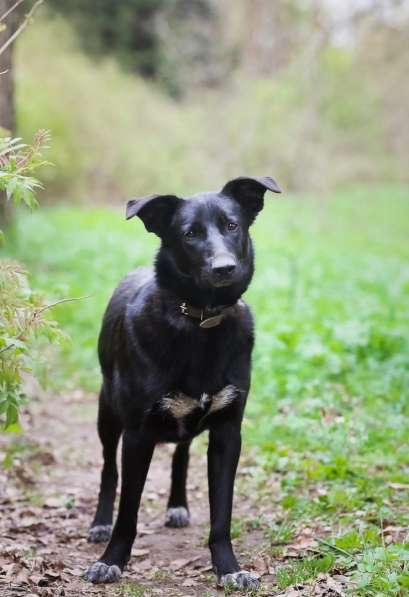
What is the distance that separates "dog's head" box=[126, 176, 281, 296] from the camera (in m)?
3.63

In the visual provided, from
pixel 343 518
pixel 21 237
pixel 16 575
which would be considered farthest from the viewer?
pixel 21 237

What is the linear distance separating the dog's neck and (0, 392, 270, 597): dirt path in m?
1.36

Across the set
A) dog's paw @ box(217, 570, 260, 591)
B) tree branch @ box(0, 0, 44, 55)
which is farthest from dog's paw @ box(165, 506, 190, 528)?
tree branch @ box(0, 0, 44, 55)

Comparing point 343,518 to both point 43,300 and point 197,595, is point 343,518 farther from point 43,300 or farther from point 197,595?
point 43,300

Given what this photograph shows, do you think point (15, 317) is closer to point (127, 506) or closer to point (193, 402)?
point (193, 402)

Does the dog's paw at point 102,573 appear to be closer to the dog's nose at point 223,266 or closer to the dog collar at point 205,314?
the dog collar at point 205,314

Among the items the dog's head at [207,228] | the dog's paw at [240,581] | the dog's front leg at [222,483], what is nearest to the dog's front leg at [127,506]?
the dog's front leg at [222,483]

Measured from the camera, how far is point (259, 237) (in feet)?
59.5

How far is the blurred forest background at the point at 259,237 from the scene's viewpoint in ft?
13.3

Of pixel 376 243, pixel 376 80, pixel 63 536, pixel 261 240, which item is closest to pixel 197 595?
pixel 63 536

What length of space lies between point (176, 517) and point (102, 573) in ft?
3.03

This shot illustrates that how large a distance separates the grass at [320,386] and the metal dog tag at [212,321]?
66 cm

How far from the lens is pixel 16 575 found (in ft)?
11.6

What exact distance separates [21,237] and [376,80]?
13.2 meters
